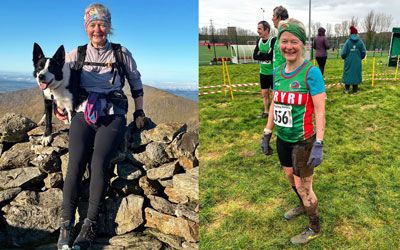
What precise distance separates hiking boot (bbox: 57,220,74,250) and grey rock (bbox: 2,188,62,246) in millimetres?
359

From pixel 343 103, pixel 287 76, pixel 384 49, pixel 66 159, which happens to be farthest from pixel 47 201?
pixel 384 49

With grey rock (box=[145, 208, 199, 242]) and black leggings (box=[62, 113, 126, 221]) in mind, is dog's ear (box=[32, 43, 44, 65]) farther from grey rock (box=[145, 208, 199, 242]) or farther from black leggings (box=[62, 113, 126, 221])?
grey rock (box=[145, 208, 199, 242])

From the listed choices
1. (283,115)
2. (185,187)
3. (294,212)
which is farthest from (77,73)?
(294,212)

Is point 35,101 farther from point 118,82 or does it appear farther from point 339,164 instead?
point 339,164

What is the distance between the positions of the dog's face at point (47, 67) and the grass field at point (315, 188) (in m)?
1.69

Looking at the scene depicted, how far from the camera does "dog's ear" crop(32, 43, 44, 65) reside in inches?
99.5

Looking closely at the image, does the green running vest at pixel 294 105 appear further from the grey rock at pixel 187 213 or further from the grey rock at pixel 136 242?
the grey rock at pixel 136 242

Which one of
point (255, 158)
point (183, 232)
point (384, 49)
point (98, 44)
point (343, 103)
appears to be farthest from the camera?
point (384, 49)

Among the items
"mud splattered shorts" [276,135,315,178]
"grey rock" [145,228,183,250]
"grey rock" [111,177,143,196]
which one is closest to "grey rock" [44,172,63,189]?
"grey rock" [111,177,143,196]

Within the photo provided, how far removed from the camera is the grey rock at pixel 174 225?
10.0 ft

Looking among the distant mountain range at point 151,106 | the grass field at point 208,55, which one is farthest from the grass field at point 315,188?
the grass field at point 208,55

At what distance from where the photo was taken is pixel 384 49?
43.3 metres

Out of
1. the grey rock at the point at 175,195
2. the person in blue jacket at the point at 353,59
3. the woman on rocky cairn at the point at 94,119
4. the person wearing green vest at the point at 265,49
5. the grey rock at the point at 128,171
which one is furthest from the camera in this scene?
the person in blue jacket at the point at 353,59

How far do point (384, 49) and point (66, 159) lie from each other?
46.7 metres
